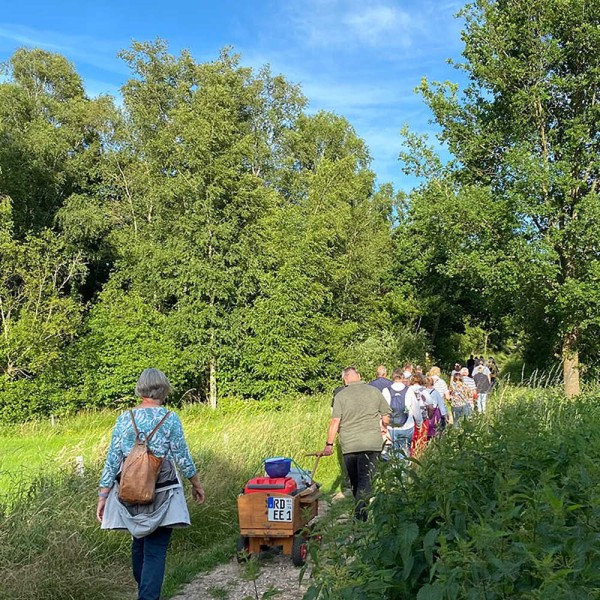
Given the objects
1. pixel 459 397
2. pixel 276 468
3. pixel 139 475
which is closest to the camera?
pixel 139 475

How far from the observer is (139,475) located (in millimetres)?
3994

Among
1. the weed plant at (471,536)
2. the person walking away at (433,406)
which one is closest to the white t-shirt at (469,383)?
the person walking away at (433,406)

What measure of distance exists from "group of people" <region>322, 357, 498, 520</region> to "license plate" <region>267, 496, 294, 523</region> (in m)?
0.63

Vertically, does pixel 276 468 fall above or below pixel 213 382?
above

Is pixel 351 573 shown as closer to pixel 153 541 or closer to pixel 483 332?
pixel 153 541

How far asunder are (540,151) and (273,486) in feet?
63.3

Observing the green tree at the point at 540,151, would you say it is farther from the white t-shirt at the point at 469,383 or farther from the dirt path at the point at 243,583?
the dirt path at the point at 243,583

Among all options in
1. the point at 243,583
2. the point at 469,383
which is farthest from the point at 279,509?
the point at 469,383

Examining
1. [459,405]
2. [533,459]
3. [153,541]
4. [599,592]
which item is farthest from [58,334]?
[599,592]

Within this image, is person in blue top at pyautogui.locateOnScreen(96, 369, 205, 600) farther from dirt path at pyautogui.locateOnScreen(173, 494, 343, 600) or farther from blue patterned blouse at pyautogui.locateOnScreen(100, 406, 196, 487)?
dirt path at pyautogui.locateOnScreen(173, 494, 343, 600)

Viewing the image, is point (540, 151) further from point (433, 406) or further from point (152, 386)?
point (152, 386)

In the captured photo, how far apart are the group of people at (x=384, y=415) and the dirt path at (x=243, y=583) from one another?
82 centimetres

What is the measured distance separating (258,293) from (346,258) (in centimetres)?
757

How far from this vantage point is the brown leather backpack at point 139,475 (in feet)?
13.1
